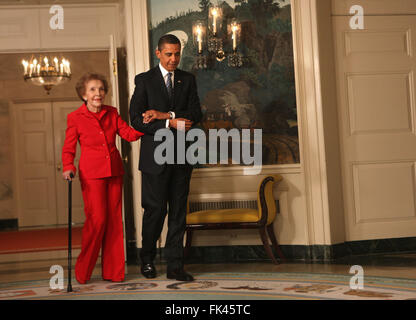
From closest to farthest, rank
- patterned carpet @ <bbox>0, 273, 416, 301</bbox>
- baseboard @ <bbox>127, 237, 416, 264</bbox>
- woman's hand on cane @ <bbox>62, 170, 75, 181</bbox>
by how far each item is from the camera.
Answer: patterned carpet @ <bbox>0, 273, 416, 301</bbox> < woman's hand on cane @ <bbox>62, 170, 75, 181</bbox> < baseboard @ <bbox>127, 237, 416, 264</bbox>

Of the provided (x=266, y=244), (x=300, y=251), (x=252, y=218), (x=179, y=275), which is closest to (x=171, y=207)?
(x=179, y=275)

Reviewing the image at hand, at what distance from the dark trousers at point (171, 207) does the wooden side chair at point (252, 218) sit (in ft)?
2.22

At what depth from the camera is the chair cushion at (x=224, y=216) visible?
4.57 metres

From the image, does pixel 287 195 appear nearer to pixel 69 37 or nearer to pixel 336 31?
pixel 336 31

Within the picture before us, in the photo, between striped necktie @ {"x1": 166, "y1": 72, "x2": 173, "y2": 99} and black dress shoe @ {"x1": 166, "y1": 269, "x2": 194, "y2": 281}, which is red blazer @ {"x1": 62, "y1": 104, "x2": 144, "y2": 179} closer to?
striped necktie @ {"x1": 166, "y1": 72, "x2": 173, "y2": 99}

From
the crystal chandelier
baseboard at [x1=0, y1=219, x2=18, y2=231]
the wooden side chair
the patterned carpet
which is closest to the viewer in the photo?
the patterned carpet

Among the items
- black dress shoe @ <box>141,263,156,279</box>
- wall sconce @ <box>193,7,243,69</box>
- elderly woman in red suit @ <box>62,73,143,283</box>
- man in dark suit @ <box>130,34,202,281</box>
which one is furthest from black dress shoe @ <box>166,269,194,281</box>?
wall sconce @ <box>193,7,243,69</box>

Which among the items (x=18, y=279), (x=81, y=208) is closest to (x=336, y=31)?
(x=18, y=279)

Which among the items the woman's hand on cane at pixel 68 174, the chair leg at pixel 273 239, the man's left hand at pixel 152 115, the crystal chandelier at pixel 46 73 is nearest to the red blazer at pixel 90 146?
the woman's hand on cane at pixel 68 174

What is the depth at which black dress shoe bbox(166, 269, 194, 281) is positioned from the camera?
3.88 metres

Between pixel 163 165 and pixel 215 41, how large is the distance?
5.46 ft

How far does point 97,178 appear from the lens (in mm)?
3861

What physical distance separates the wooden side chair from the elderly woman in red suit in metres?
0.87

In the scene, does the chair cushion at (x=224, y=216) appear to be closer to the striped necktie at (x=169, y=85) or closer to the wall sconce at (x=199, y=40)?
the striped necktie at (x=169, y=85)
